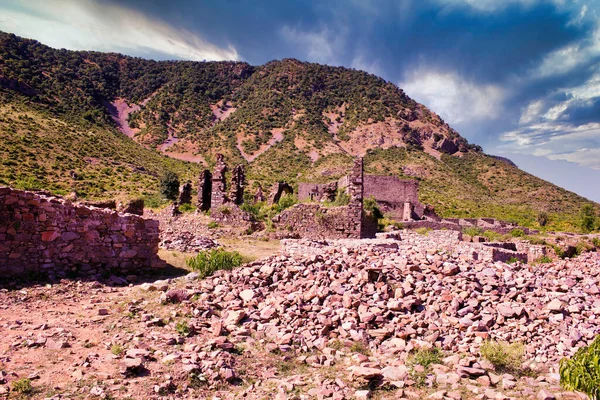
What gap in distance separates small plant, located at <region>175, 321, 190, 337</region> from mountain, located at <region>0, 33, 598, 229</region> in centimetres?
3274

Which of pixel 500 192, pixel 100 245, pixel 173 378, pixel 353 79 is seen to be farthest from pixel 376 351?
pixel 353 79

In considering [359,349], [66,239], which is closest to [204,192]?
[66,239]

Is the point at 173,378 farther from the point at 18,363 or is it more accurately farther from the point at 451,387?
the point at 451,387

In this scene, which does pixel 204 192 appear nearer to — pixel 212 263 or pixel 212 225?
pixel 212 225

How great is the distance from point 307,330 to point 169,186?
39094 millimetres

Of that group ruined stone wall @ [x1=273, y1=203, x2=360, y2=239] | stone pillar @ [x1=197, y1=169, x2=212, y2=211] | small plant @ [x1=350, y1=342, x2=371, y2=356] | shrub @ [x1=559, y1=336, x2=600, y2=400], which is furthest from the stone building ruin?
shrub @ [x1=559, y1=336, x2=600, y2=400]

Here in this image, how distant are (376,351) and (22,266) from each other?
23.2 feet

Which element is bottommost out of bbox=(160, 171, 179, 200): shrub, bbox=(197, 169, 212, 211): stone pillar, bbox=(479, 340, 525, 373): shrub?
bbox=(479, 340, 525, 373): shrub

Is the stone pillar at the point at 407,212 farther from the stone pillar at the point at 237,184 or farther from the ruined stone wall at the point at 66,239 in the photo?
the ruined stone wall at the point at 66,239

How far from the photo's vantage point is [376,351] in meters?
5.32

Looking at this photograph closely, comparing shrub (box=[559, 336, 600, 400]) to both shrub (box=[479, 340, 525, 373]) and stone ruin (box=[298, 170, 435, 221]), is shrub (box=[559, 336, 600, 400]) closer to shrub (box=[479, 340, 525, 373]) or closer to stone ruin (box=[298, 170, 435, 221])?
shrub (box=[479, 340, 525, 373])

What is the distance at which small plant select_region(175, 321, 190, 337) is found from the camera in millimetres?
5484

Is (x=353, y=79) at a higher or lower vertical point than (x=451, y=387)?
higher

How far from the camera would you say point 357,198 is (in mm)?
15539
